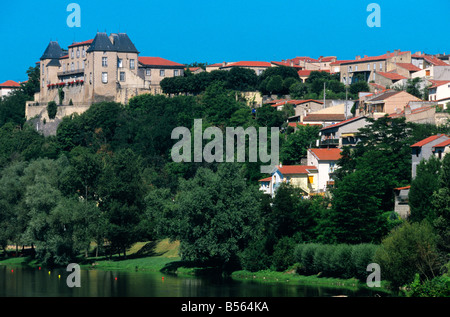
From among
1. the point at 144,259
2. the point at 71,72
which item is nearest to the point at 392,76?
the point at 71,72

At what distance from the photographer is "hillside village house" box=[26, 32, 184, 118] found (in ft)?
364

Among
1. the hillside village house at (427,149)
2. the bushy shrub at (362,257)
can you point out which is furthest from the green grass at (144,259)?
the hillside village house at (427,149)

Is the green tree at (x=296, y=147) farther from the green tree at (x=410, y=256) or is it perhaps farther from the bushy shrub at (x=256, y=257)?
the green tree at (x=410, y=256)

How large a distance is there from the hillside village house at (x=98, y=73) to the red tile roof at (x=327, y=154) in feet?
144

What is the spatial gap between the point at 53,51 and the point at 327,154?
60.7m

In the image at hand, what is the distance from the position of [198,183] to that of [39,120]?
58.5 m

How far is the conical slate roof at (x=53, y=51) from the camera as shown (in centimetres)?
12038

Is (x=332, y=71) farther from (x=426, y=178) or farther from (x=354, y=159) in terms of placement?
(x=426, y=178)

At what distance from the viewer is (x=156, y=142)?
94.6 metres

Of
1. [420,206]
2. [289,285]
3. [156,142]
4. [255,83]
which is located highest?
[255,83]

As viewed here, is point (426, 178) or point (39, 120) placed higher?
point (39, 120)

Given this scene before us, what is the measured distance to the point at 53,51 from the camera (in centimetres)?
12106

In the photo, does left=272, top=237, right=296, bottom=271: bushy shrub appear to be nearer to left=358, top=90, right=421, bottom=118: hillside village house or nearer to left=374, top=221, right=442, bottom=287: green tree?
left=374, top=221, right=442, bottom=287: green tree
